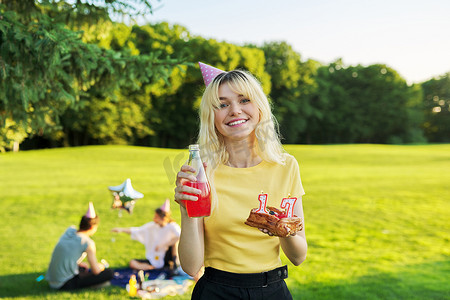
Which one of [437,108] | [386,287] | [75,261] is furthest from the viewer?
[437,108]

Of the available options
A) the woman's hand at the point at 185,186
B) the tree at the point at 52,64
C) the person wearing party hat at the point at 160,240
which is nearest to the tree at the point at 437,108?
the person wearing party hat at the point at 160,240

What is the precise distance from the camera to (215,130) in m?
2.19

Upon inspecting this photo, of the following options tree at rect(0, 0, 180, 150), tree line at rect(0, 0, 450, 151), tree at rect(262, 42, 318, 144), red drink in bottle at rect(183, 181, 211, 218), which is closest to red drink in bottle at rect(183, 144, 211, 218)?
red drink in bottle at rect(183, 181, 211, 218)

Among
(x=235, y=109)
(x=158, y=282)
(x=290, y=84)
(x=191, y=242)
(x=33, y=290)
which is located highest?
(x=290, y=84)

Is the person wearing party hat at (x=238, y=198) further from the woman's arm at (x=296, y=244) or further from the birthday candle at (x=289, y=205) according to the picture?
the birthday candle at (x=289, y=205)

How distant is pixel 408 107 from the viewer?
59031mm

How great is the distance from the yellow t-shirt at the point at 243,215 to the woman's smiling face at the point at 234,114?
18 centimetres

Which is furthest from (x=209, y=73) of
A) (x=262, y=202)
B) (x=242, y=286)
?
(x=242, y=286)

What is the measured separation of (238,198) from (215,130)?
0.40 metres

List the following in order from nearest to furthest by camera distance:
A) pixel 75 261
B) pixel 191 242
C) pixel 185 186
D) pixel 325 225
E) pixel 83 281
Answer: pixel 185 186, pixel 191 242, pixel 75 261, pixel 83 281, pixel 325 225

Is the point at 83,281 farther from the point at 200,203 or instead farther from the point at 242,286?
the point at 200,203

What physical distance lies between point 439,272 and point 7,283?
20.3 ft

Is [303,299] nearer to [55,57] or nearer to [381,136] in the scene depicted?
[55,57]

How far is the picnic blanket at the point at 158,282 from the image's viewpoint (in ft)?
17.4
